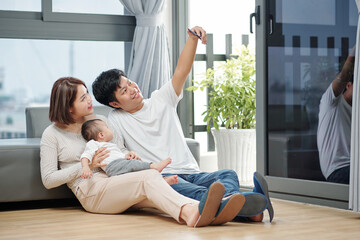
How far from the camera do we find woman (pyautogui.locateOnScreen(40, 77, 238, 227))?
2658 millimetres

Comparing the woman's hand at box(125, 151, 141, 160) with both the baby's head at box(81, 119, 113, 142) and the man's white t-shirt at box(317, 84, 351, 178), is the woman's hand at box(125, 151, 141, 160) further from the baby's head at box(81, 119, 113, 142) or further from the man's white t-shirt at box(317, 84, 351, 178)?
the man's white t-shirt at box(317, 84, 351, 178)

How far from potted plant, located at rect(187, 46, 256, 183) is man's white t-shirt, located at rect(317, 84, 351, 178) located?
1228 mm

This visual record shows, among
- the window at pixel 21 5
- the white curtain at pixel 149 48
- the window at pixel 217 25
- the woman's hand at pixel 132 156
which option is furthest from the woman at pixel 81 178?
the window at pixel 217 25

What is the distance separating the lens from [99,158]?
2953mm

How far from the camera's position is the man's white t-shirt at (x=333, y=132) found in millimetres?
3125

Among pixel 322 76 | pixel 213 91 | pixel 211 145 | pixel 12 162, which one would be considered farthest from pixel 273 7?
pixel 12 162

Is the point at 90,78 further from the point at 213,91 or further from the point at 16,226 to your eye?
the point at 16,226

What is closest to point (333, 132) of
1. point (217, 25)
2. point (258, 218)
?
point (258, 218)

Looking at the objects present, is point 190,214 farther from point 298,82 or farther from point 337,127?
point 298,82

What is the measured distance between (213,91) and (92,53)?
1.12 metres

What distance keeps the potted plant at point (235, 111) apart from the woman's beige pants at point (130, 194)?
1.73m

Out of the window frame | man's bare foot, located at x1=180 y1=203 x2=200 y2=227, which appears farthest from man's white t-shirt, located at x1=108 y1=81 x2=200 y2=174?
the window frame

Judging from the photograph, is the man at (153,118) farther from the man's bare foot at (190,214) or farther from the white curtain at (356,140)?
the white curtain at (356,140)

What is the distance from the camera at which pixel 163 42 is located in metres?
4.71
